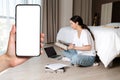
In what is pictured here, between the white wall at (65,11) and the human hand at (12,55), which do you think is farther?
the white wall at (65,11)

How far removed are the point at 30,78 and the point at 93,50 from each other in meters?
1.04

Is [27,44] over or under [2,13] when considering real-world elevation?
under

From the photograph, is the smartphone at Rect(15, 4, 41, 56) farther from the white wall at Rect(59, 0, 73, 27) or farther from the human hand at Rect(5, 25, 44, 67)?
the white wall at Rect(59, 0, 73, 27)

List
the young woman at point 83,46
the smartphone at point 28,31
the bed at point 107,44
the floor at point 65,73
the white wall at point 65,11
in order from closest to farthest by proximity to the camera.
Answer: the smartphone at point 28,31, the floor at point 65,73, the bed at point 107,44, the young woman at point 83,46, the white wall at point 65,11

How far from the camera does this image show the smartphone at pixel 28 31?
740mm

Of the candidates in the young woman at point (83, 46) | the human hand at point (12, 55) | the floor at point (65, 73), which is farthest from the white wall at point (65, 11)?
the human hand at point (12, 55)

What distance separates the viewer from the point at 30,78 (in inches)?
84.4

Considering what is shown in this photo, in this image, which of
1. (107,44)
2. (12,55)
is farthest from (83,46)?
(12,55)

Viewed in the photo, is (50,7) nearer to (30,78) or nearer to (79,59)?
(79,59)

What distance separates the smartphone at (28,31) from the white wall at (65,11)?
4334 mm

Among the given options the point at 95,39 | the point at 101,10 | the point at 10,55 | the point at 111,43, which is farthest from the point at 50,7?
the point at 10,55

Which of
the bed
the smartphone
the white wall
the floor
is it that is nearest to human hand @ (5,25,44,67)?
the smartphone

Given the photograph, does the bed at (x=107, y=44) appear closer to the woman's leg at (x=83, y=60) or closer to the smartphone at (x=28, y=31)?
the woman's leg at (x=83, y=60)

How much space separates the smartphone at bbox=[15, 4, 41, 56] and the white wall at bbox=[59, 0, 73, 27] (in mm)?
4334
